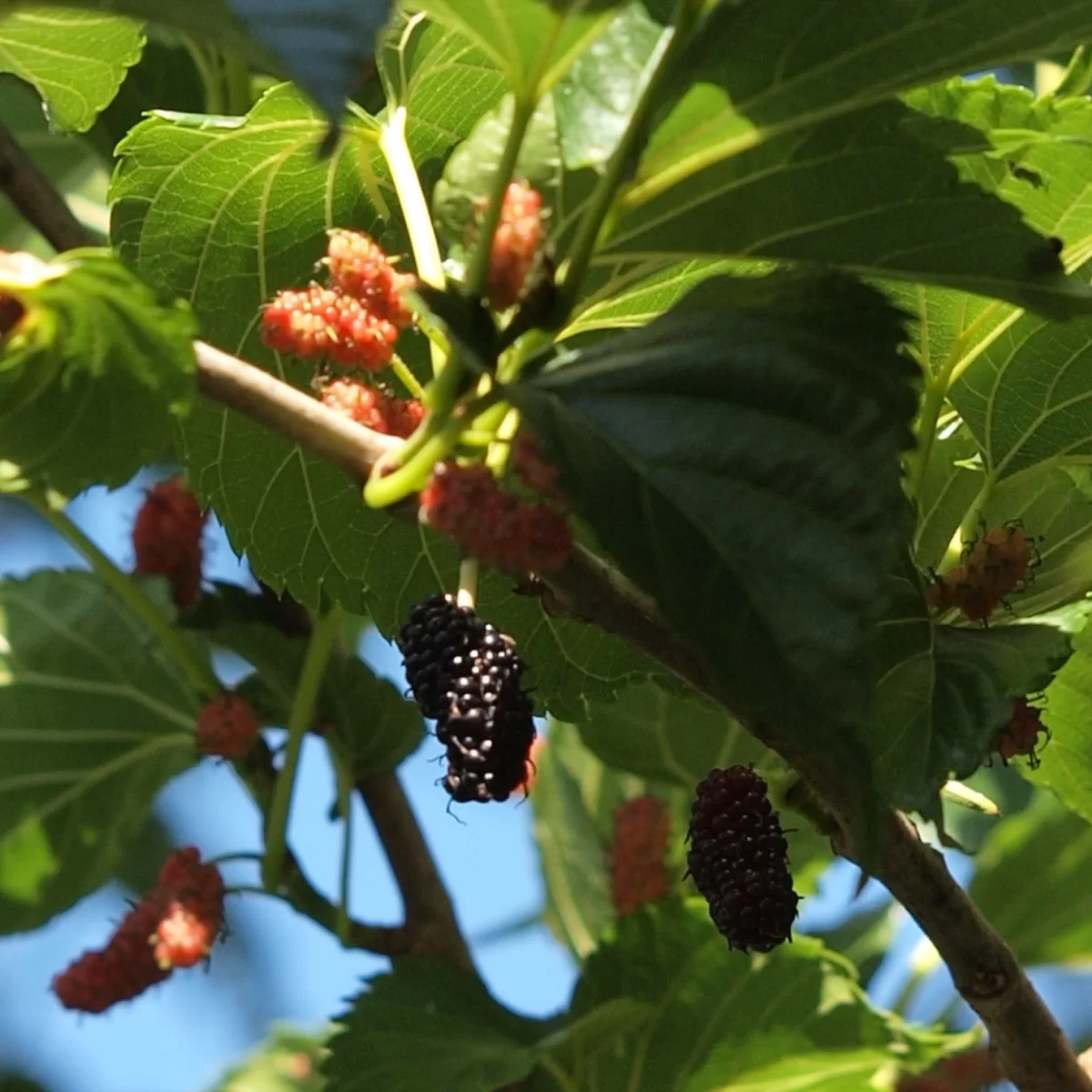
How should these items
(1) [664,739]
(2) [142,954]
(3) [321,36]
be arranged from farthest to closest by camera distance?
(1) [664,739], (2) [142,954], (3) [321,36]

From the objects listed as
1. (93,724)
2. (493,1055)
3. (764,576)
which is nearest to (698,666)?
(764,576)

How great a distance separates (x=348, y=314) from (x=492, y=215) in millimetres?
90

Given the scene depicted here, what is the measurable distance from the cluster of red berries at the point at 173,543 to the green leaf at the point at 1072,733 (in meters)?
0.45

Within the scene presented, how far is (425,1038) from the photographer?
833 mm

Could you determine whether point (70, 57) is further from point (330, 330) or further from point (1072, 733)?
point (1072, 733)

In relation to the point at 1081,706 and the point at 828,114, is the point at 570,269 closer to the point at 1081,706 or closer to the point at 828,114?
the point at 828,114

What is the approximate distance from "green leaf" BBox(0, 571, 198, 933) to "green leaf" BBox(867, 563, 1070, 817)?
0.58 m

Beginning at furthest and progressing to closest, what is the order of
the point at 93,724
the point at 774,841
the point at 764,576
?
the point at 93,724, the point at 774,841, the point at 764,576

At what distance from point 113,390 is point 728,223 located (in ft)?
0.61

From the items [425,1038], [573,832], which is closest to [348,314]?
[425,1038]

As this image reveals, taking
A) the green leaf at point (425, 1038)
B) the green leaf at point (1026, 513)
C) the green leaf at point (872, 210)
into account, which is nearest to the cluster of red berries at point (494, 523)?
the green leaf at point (872, 210)

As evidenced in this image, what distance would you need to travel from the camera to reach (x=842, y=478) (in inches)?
15.9

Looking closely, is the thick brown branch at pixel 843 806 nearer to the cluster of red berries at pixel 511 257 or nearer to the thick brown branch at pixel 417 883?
the cluster of red berries at pixel 511 257

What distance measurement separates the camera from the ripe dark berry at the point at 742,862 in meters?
0.48
